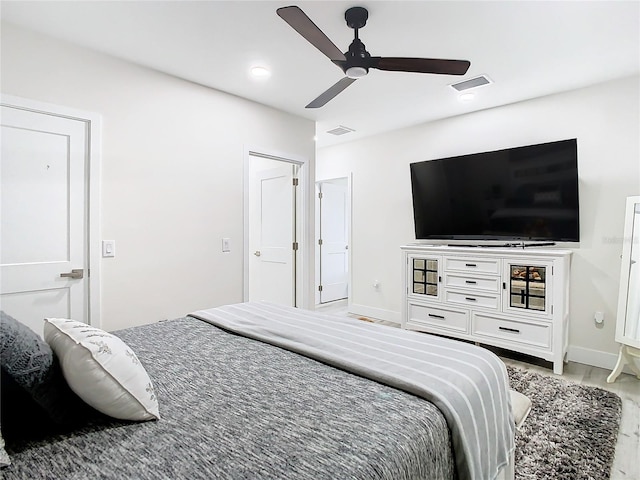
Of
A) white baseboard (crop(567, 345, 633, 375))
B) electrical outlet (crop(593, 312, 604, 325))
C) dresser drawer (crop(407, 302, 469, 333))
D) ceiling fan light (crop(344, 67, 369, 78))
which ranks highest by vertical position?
ceiling fan light (crop(344, 67, 369, 78))

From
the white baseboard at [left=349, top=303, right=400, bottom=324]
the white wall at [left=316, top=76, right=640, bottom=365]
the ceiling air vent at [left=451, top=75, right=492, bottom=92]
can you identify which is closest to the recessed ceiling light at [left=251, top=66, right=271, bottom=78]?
the ceiling air vent at [left=451, top=75, right=492, bottom=92]

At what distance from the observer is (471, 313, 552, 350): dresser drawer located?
3.08 m

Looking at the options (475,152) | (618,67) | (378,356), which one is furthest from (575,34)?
(378,356)

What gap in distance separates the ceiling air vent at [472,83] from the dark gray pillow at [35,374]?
3.36 metres

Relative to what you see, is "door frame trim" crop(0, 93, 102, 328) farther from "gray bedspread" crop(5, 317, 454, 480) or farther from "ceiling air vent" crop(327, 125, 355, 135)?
"ceiling air vent" crop(327, 125, 355, 135)

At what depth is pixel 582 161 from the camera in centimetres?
323

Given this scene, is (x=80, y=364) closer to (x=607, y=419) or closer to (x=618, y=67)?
(x=607, y=419)

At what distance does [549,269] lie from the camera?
3047 millimetres

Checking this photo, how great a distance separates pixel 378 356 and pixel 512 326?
2453 mm

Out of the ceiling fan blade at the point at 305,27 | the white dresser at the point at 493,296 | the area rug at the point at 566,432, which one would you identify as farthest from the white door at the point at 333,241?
the ceiling fan blade at the point at 305,27

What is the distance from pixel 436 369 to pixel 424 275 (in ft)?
9.03

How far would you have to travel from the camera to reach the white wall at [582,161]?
120 inches

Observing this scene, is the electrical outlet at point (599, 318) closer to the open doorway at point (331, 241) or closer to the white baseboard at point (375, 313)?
the white baseboard at point (375, 313)

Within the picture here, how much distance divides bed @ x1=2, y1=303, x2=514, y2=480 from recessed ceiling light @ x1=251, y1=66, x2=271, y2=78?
212cm
